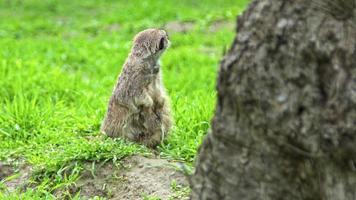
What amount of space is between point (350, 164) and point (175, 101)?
3.06 meters

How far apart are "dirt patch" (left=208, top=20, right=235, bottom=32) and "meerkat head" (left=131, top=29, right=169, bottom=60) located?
20.2 ft

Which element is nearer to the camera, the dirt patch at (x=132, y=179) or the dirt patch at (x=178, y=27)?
the dirt patch at (x=132, y=179)

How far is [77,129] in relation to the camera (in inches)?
211

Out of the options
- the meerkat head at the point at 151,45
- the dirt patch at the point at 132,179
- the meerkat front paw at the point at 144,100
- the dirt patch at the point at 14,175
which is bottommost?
the dirt patch at the point at 14,175

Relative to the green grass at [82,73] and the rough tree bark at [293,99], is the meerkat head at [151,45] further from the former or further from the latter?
the rough tree bark at [293,99]

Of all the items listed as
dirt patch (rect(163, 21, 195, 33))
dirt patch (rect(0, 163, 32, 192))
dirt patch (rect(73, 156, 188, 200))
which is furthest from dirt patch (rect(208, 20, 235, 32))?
dirt patch (rect(73, 156, 188, 200))

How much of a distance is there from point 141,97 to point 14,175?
880 millimetres

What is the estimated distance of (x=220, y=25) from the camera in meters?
11.2

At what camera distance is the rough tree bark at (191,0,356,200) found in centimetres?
269

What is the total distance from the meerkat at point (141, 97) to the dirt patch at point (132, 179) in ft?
0.85

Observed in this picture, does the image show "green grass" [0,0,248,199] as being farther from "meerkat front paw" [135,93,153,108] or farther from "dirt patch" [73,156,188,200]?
"meerkat front paw" [135,93,153,108]

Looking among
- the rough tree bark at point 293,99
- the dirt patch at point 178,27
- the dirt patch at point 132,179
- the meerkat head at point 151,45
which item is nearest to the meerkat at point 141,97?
the meerkat head at point 151,45

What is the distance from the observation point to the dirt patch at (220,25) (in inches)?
432

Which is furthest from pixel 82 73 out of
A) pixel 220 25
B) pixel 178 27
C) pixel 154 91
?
pixel 154 91
